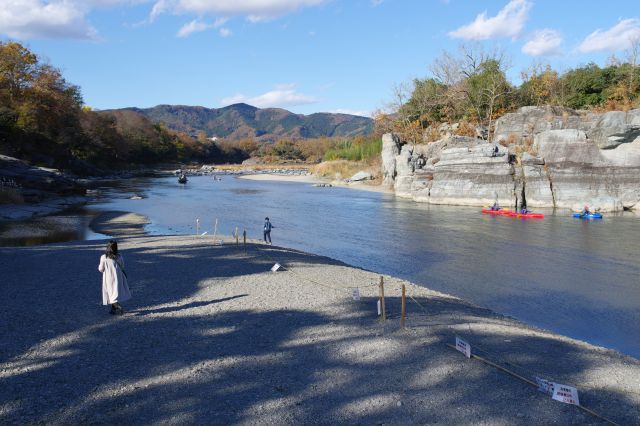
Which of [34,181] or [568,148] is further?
[568,148]

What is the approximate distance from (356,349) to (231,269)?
25.3 feet

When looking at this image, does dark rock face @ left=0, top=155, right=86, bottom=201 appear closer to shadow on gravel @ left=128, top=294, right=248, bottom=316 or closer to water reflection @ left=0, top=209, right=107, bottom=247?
water reflection @ left=0, top=209, right=107, bottom=247

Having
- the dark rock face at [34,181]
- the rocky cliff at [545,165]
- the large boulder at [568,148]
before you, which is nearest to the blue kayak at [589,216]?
the rocky cliff at [545,165]

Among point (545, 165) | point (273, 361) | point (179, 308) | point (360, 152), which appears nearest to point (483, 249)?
point (179, 308)

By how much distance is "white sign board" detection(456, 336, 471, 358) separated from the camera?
28.2ft

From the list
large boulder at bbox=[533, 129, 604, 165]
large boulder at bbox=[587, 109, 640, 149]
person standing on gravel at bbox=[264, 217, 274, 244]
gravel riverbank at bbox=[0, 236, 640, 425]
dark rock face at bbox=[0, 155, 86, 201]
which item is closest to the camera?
gravel riverbank at bbox=[0, 236, 640, 425]

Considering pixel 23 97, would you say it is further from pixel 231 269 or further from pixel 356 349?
pixel 356 349

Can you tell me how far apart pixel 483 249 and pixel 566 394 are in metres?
19.0

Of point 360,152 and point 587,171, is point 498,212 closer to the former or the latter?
point 587,171

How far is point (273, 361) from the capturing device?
8.53 metres

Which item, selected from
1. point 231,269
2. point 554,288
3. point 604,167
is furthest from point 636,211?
point 231,269

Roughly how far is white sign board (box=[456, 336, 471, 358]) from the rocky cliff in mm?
37492

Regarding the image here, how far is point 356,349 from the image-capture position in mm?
9078

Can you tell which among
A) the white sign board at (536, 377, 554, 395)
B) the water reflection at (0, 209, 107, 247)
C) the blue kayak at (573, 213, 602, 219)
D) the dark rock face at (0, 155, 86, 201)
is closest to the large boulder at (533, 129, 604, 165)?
the blue kayak at (573, 213, 602, 219)
